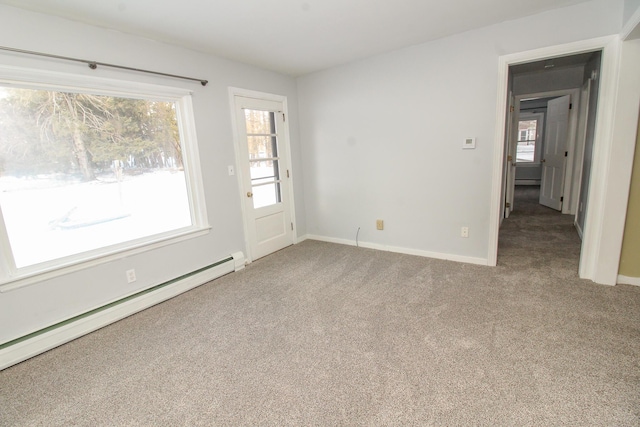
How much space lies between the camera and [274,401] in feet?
5.24

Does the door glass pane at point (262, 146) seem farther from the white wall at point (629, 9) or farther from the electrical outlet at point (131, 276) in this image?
the white wall at point (629, 9)

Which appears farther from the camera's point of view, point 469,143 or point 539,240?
point 539,240

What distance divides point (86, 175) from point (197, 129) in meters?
1.07

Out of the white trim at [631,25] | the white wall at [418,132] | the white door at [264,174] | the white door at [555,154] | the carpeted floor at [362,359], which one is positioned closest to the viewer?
the carpeted floor at [362,359]

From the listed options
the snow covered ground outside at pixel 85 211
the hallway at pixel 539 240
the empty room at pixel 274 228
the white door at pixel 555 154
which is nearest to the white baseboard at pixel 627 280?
the empty room at pixel 274 228

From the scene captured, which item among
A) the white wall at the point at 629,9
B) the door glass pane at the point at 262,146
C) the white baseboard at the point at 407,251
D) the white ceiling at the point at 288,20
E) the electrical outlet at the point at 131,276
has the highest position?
the white ceiling at the point at 288,20

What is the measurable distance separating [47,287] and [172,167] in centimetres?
143

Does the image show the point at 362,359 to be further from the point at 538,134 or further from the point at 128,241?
the point at 538,134

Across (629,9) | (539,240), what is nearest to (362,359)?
(629,9)

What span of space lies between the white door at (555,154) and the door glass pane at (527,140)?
3448mm

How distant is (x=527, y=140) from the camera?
8969 millimetres

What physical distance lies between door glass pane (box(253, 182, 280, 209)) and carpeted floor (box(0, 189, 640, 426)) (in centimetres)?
127

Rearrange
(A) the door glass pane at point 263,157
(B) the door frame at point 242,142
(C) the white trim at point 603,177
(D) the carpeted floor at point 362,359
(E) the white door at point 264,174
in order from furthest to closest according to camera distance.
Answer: (A) the door glass pane at point 263,157
(E) the white door at point 264,174
(B) the door frame at point 242,142
(C) the white trim at point 603,177
(D) the carpeted floor at point 362,359

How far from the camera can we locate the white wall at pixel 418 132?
2.79 metres
